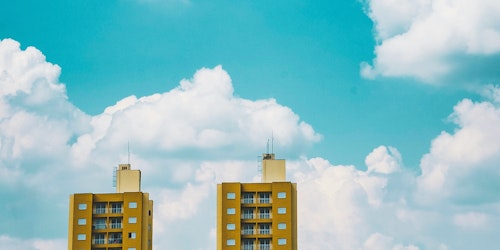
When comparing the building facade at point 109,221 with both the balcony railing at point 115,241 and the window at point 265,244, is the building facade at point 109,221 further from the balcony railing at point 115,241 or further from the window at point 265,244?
the window at point 265,244

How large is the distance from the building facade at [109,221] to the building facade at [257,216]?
9.44 meters

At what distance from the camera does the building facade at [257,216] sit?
109 metres

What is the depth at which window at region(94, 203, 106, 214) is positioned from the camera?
11225 cm

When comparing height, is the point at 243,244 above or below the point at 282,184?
below

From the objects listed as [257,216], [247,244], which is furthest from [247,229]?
[257,216]

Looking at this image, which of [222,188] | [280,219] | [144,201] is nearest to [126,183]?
[144,201]

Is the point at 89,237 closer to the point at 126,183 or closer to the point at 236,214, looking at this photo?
the point at 126,183

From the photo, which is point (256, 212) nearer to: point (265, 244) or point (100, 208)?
point (265, 244)

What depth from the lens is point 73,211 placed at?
112m

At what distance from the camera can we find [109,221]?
112 metres

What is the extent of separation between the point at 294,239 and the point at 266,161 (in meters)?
10.5

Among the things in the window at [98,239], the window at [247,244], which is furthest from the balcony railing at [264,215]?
the window at [98,239]

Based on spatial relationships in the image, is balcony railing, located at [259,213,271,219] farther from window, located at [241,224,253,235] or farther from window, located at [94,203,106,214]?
window, located at [94,203,106,214]

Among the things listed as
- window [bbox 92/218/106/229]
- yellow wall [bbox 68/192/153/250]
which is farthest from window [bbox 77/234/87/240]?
window [bbox 92/218/106/229]
